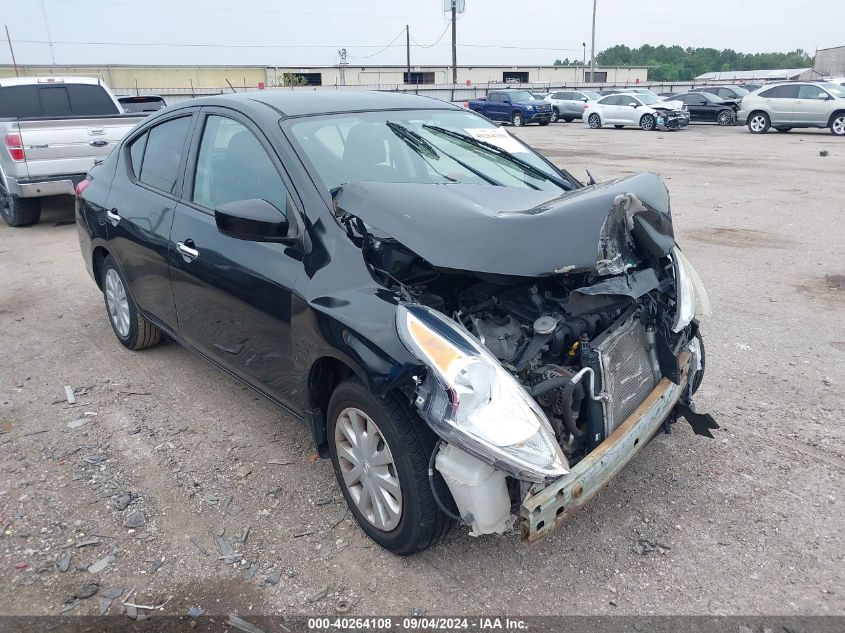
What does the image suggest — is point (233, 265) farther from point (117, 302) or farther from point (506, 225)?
point (117, 302)

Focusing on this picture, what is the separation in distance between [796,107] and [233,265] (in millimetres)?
23360

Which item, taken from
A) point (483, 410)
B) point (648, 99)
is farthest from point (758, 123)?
point (483, 410)

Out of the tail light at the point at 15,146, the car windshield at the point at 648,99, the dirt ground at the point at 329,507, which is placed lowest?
the dirt ground at the point at 329,507

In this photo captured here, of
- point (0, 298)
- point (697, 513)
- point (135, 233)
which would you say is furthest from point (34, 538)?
point (0, 298)

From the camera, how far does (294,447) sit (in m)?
3.73

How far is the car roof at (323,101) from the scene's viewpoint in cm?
358

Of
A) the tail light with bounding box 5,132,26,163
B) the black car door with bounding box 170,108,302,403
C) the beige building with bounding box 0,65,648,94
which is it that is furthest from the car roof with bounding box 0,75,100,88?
the beige building with bounding box 0,65,648,94

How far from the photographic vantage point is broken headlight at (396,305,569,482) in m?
2.26

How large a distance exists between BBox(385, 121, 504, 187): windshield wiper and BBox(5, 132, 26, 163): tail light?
702cm

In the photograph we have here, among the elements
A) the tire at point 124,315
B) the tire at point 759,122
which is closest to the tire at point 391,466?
the tire at point 124,315

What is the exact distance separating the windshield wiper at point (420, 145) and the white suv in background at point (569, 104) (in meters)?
29.1

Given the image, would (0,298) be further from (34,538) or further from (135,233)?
(34,538)

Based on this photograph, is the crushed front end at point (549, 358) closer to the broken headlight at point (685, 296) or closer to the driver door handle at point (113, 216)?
the broken headlight at point (685, 296)

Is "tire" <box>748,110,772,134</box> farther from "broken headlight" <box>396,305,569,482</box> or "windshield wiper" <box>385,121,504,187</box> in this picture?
"broken headlight" <box>396,305,569,482</box>
